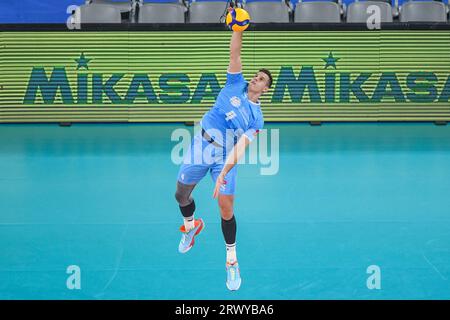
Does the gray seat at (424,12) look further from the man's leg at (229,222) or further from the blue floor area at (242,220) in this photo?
the man's leg at (229,222)

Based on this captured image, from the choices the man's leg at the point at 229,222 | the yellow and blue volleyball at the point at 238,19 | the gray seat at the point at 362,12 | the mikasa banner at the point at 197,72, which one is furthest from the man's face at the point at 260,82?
the gray seat at the point at 362,12

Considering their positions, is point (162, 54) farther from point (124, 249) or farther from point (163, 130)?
point (124, 249)

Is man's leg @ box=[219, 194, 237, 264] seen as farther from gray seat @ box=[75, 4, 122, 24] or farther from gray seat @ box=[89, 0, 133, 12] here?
gray seat @ box=[89, 0, 133, 12]

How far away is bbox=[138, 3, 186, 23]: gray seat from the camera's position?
16.6 metres

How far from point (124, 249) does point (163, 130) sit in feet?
24.5

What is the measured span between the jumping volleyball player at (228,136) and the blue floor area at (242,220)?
56cm

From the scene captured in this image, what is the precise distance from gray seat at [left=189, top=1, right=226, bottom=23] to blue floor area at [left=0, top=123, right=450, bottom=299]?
12.3 feet

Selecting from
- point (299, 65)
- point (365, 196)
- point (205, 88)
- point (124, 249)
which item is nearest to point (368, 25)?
point (299, 65)

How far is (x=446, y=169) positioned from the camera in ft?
39.1

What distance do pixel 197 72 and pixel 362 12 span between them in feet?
14.7

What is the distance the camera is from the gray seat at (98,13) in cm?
1636

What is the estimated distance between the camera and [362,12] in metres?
16.6

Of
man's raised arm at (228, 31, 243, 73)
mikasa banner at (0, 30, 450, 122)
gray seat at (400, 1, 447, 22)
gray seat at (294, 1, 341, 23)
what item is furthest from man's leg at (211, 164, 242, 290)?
gray seat at (400, 1, 447, 22)

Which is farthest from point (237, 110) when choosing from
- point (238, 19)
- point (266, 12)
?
point (266, 12)
